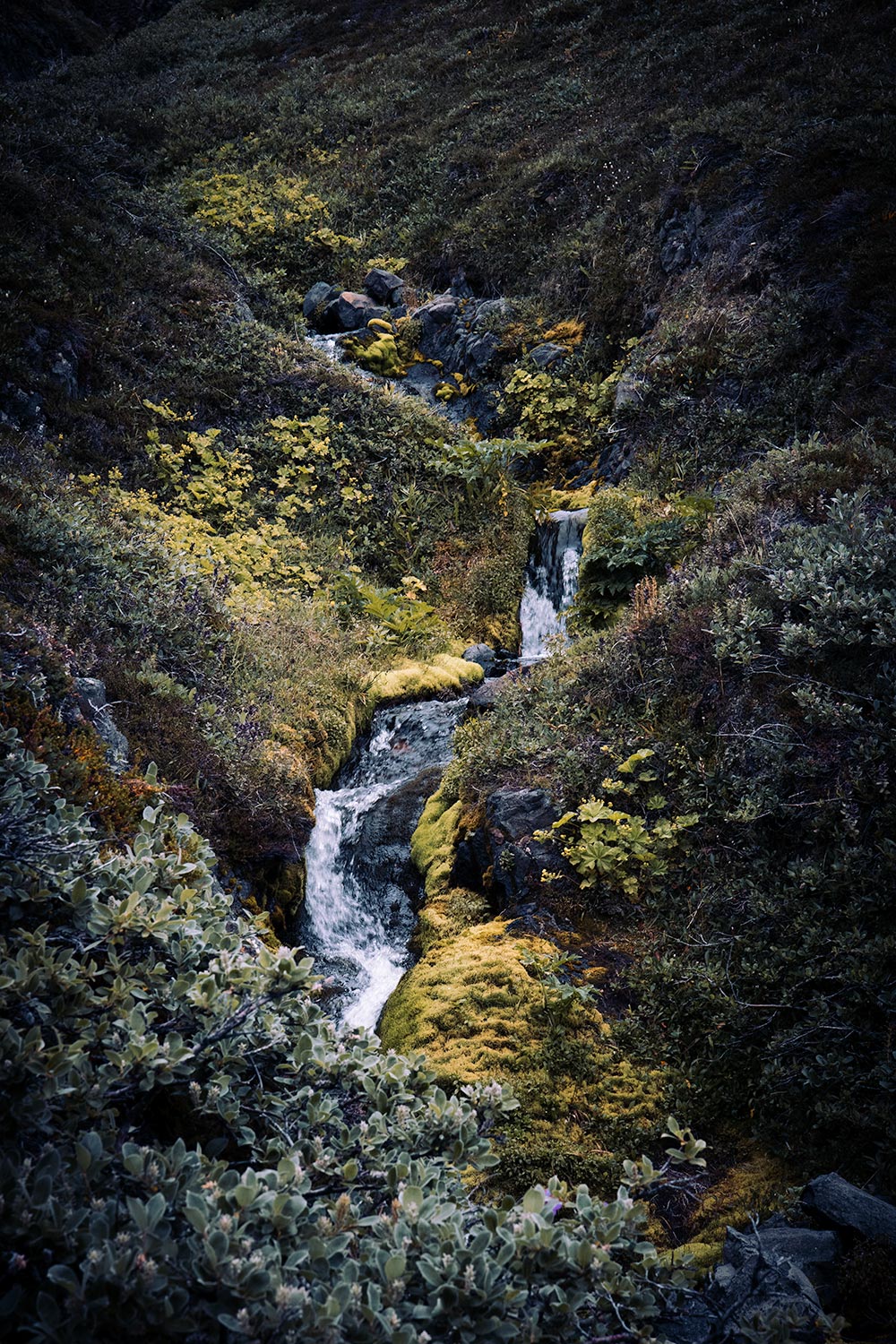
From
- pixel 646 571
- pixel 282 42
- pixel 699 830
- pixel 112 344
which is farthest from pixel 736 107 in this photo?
pixel 282 42

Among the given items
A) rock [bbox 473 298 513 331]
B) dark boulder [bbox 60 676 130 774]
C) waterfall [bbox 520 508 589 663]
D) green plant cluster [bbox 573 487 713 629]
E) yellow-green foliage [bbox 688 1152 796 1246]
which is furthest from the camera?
rock [bbox 473 298 513 331]

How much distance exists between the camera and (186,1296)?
5.01 ft

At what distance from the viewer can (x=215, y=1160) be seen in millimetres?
1929

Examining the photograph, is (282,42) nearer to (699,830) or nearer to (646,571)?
(646,571)

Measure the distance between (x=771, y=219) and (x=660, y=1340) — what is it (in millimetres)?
14554

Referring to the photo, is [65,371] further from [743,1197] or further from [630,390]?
[743,1197]

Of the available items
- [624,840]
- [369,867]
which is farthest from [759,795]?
[369,867]

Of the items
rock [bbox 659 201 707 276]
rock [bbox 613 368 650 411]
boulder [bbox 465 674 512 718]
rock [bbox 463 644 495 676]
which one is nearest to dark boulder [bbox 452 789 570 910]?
boulder [bbox 465 674 512 718]

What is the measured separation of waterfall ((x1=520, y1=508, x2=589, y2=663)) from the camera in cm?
1134

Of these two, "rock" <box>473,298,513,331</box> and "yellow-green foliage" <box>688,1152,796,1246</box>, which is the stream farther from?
"rock" <box>473,298,513,331</box>

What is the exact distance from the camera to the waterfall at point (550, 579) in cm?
1134

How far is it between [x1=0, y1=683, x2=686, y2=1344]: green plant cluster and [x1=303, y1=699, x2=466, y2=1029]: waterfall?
10.4 feet

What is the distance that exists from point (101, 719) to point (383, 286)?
1802 cm

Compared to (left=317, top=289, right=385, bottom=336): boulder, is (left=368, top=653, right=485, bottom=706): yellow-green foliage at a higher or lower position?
lower
